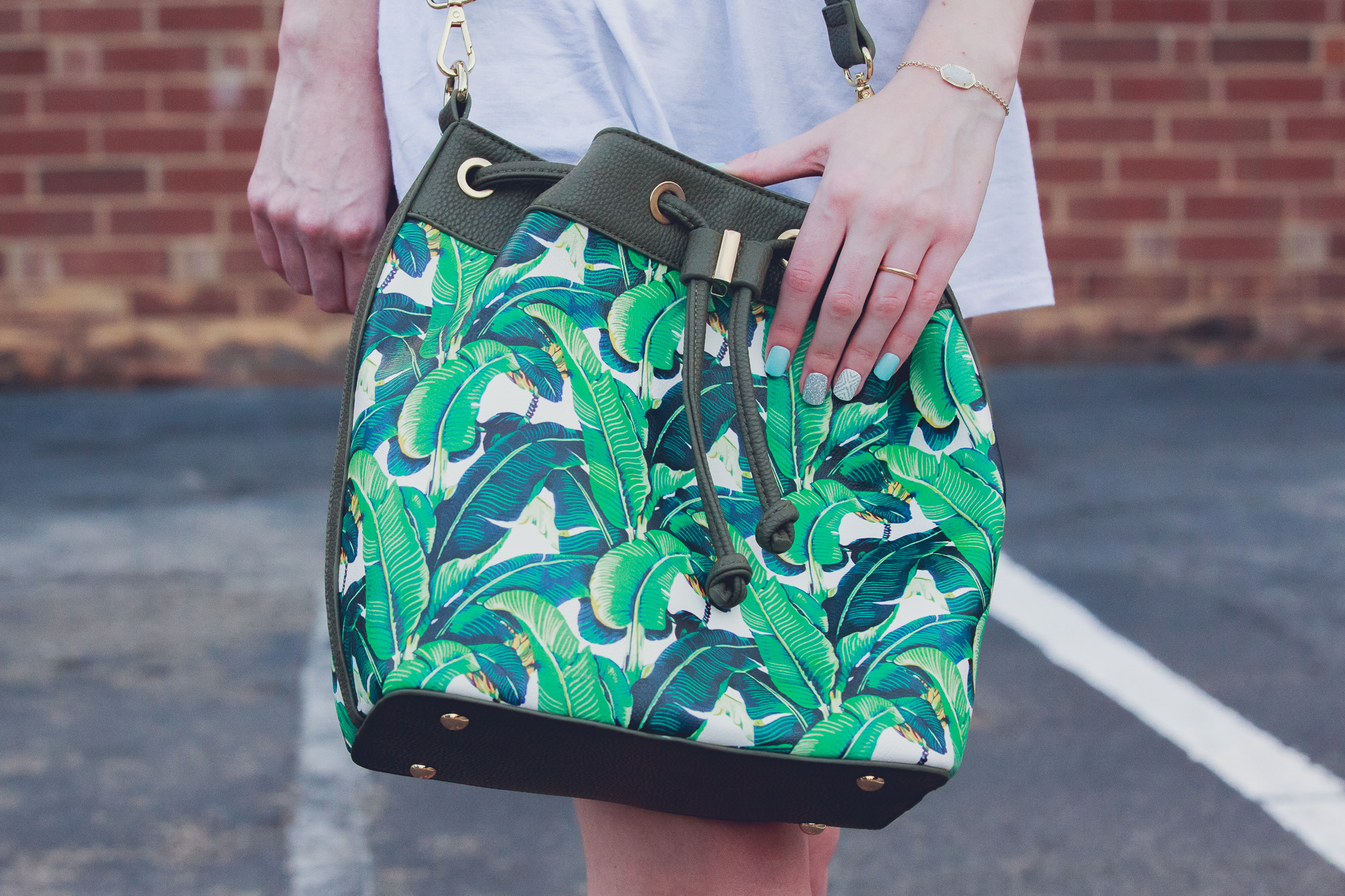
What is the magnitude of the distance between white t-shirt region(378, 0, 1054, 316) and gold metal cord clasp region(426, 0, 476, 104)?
0.03 meters

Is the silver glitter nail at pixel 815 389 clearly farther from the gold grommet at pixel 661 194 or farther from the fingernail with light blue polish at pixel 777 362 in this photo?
the gold grommet at pixel 661 194

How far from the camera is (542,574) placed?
0.85 m

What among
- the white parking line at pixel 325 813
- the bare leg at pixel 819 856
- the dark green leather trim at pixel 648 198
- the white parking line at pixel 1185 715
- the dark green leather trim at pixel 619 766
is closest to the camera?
the dark green leather trim at pixel 619 766

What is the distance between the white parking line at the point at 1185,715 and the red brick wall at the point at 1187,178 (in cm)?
317

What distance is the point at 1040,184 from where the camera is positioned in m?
6.11

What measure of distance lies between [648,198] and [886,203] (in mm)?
169

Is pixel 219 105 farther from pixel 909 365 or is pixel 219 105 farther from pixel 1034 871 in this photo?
pixel 909 365

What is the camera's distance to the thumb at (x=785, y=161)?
3.09 feet

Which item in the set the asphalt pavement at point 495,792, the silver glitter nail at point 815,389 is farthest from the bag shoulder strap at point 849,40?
the asphalt pavement at point 495,792

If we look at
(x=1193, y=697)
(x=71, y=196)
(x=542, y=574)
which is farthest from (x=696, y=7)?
(x=71, y=196)

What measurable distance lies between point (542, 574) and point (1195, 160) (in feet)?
20.2

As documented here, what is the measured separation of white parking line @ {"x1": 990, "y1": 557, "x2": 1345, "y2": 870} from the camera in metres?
2.28

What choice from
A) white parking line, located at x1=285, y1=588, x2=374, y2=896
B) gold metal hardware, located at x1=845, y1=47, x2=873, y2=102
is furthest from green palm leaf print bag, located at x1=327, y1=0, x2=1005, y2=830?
white parking line, located at x1=285, y1=588, x2=374, y2=896

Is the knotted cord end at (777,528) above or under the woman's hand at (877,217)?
under
